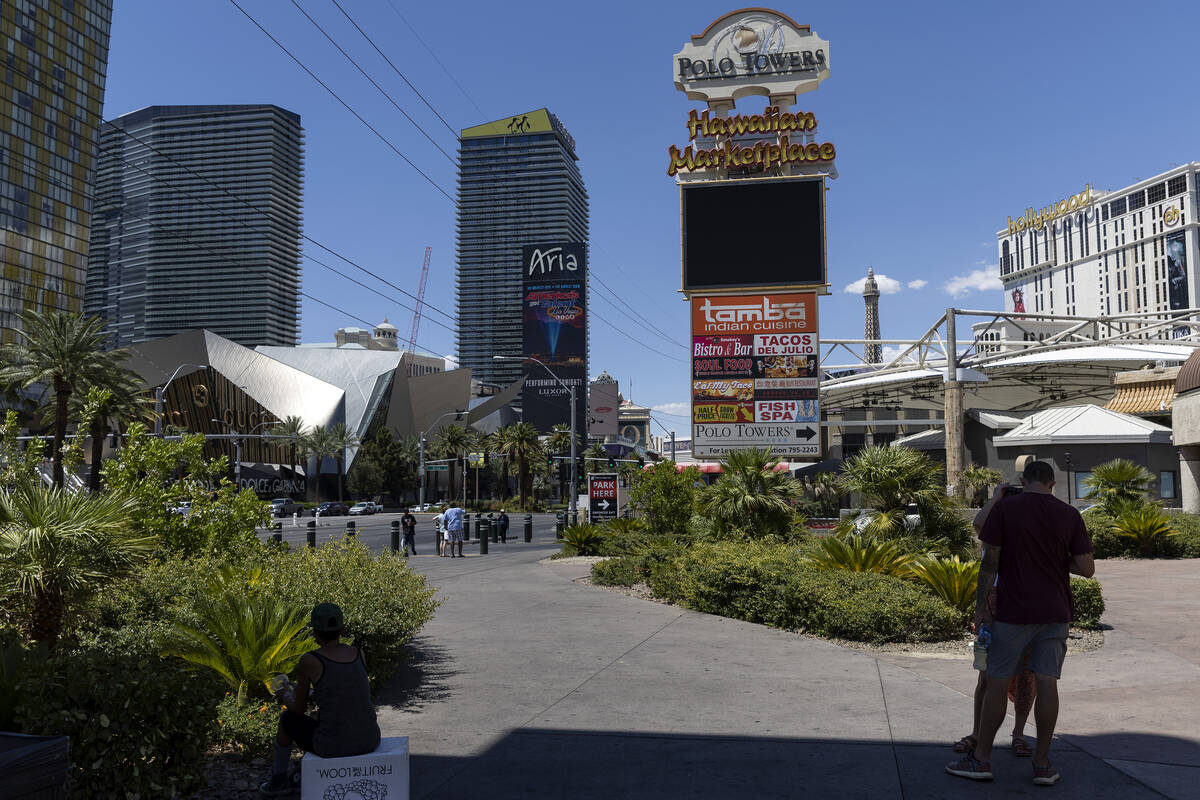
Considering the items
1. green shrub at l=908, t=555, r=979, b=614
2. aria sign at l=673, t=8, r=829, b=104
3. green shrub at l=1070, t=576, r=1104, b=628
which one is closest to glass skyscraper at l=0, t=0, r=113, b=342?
aria sign at l=673, t=8, r=829, b=104

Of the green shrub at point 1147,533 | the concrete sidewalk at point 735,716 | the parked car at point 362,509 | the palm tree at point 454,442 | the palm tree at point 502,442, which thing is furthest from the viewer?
the palm tree at point 454,442

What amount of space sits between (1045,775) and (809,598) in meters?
5.80

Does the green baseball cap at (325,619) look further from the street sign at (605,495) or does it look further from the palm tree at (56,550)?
the street sign at (605,495)

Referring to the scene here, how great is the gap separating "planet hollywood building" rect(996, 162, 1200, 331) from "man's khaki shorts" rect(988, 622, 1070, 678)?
169 metres

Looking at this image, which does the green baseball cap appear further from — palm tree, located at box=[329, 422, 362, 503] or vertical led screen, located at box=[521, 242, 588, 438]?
vertical led screen, located at box=[521, 242, 588, 438]

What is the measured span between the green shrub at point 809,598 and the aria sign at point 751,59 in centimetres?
2921

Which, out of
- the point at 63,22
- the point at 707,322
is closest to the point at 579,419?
the point at 63,22

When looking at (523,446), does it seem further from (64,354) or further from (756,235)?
(756,235)

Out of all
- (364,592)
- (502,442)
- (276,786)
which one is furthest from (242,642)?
(502,442)

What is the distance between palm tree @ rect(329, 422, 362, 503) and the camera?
10125cm

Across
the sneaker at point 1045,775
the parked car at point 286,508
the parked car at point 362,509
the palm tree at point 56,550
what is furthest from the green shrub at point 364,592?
the parked car at point 362,509

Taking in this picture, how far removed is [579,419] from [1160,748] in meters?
151

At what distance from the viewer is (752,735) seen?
673 centimetres

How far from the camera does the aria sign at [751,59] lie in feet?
126
